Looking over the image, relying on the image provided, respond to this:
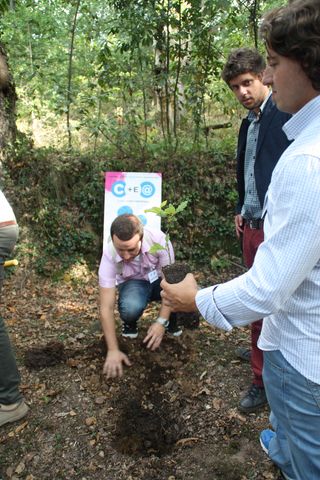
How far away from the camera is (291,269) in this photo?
3.34 ft

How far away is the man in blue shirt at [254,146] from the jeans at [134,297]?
989 mm

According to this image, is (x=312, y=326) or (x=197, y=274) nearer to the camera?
(x=312, y=326)

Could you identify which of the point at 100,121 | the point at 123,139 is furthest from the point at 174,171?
the point at 100,121

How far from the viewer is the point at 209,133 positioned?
6.25m

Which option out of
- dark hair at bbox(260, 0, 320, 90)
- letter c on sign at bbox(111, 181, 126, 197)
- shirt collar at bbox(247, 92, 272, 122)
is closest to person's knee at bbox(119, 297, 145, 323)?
shirt collar at bbox(247, 92, 272, 122)

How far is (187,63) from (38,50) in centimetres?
214

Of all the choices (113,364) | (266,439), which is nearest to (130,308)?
(113,364)

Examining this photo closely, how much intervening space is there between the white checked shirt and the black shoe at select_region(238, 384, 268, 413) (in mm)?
1534

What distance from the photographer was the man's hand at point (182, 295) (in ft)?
4.46

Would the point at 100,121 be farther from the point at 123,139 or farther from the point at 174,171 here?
the point at 174,171

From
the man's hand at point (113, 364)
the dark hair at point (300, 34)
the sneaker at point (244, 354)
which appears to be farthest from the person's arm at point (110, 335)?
the dark hair at point (300, 34)

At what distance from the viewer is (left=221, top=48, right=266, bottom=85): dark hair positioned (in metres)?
2.54

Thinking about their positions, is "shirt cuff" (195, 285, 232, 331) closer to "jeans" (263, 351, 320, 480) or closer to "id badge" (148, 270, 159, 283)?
"jeans" (263, 351, 320, 480)

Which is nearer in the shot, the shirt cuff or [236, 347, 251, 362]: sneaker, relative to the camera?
the shirt cuff
